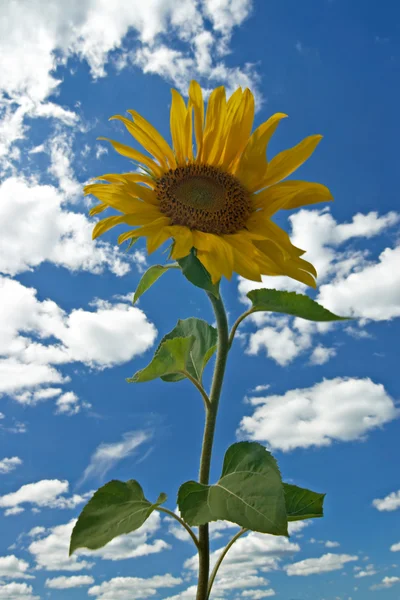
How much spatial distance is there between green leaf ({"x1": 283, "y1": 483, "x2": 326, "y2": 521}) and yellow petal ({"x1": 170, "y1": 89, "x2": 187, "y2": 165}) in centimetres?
180

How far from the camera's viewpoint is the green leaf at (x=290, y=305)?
2.60 m

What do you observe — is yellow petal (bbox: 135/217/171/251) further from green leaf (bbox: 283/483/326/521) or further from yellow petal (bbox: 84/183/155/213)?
green leaf (bbox: 283/483/326/521)

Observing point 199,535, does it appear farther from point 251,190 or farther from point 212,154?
point 212,154

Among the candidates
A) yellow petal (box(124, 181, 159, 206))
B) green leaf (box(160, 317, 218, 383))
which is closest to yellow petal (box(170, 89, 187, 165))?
yellow petal (box(124, 181, 159, 206))

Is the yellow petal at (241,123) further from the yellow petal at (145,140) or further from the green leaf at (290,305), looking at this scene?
the green leaf at (290,305)

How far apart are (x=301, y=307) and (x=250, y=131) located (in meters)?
1.01

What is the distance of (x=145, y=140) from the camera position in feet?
10.3

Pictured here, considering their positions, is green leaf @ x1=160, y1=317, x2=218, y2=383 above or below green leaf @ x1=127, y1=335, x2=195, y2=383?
above

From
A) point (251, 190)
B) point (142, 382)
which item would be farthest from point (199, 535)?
point (251, 190)

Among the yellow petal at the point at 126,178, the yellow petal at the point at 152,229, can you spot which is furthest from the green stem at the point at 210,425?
the yellow petal at the point at 126,178

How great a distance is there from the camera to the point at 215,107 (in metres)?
3.17

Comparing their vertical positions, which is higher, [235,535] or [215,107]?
[215,107]

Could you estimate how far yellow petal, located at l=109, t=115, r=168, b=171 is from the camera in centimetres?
314

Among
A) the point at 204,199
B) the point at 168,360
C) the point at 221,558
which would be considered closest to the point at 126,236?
the point at 204,199
